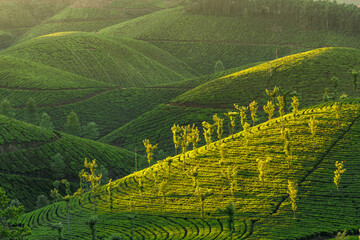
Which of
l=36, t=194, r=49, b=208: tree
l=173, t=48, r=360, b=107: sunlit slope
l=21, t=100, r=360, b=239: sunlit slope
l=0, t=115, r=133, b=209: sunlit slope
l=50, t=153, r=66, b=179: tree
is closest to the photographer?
l=21, t=100, r=360, b=239: sunlit slope

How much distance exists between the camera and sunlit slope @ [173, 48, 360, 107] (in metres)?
175

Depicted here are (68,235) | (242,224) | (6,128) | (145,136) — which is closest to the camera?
(242,224)

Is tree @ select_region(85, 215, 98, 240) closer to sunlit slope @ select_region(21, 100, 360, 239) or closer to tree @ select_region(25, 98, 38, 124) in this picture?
sunlit slope @ select_region(21, 100, 360, 239)

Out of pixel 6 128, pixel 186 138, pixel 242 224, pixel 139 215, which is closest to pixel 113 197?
pixel 139 215

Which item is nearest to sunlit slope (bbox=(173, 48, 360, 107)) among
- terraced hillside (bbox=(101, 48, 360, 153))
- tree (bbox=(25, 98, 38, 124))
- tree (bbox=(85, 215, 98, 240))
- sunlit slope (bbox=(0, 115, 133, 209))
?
terraced hillside (bbox=(101, 48, 360, 153))

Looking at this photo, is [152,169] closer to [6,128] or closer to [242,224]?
[242,224]

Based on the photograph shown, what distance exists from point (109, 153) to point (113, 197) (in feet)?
192

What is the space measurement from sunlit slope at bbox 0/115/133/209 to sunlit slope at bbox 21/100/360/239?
87.8ft

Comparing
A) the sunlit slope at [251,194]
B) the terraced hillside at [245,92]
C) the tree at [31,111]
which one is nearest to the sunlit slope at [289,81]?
the terraced hillside at [245,92]

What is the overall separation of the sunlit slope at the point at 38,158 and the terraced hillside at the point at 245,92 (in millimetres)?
21572

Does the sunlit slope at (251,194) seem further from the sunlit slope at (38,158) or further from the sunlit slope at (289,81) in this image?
the sunlit slope at (289,81)

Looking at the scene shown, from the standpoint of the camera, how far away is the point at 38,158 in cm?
13712

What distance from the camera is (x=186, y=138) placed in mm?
114000

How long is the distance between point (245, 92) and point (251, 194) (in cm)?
10385
